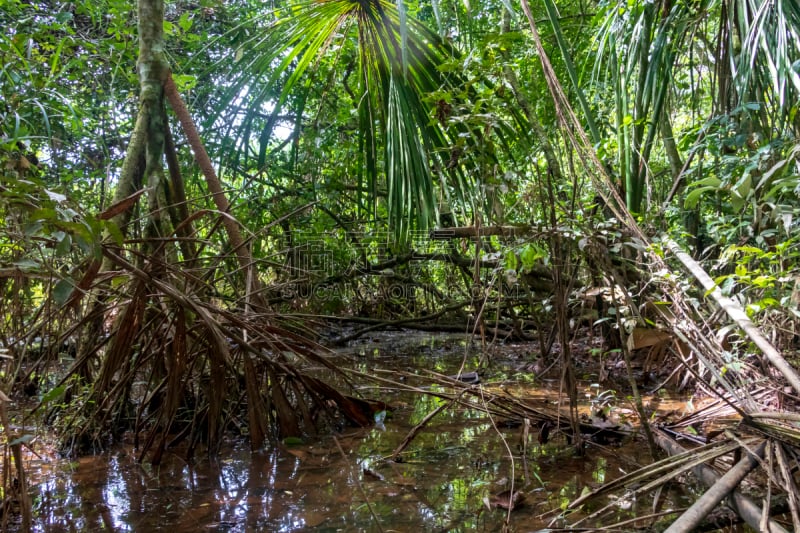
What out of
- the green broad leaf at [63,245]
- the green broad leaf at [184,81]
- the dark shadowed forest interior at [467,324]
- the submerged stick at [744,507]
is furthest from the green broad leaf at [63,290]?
the green broad leaf at [184,81]

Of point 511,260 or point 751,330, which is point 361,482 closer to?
point 511,260

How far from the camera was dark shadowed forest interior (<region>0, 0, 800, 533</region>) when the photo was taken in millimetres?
1765

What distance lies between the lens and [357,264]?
5812 mm

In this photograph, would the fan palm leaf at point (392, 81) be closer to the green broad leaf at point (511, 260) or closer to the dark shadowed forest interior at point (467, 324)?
the dark shadowed forest interior at point (467, 324)

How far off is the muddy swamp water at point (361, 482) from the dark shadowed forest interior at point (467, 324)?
0.04ft

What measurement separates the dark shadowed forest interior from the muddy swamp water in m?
0.01

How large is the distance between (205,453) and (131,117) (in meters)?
3.64

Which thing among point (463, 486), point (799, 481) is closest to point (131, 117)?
point (463, 486)

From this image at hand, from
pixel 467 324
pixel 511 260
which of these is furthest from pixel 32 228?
pixel 467 324

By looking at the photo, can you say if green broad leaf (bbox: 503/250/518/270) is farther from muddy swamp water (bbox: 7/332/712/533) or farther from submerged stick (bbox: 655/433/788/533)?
submerged stick (bbox: 655/433/788/533)

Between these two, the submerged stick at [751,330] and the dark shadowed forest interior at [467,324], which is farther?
the dark shadowed forest interior at [467,324]

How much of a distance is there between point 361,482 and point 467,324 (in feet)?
3.60

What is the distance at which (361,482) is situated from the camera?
7.07 ft

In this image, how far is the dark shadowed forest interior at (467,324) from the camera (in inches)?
69.5
